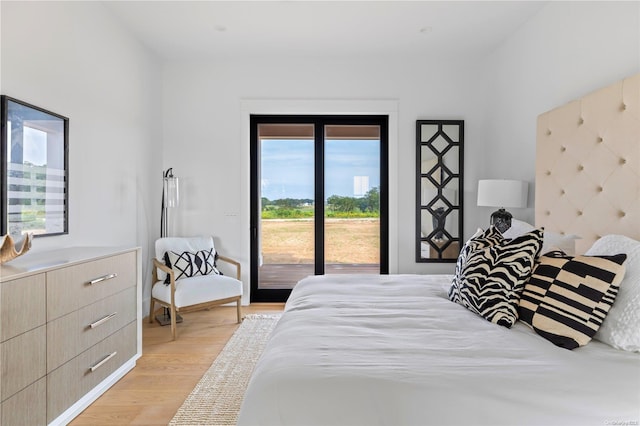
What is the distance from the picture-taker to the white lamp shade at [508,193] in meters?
2.93

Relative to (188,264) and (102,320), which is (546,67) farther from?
(102,320)

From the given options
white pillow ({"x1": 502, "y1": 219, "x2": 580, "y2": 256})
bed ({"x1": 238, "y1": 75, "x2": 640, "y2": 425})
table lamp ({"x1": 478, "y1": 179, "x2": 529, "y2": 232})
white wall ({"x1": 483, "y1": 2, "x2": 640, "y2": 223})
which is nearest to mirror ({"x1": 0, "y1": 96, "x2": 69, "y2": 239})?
bed ({"x1": 238, "y1": 75, "x2": 640, "y2": 425})

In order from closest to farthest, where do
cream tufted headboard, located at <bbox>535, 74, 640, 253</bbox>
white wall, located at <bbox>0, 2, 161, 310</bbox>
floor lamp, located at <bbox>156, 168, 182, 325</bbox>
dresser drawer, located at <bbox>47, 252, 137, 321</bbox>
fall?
dresser drawer, located at <bbox>47, 252, 137, 321</bbox>, cream tufted headboard, located at <bbox>535, 74, 640, 253</bbox>, white wall, located at <bbox>0, 2, 161, 310</bbox>, floor lamp, located at <bbox>156, 168, 182, 325</bbox>

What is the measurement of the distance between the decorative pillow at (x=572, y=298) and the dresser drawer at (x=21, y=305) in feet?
7.02

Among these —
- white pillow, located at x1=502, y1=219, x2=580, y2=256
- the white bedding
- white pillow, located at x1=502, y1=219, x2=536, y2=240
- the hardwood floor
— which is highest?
white pillow, located at x1=502, y1=219, x2=536, y2=240

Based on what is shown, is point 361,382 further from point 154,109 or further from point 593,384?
point 154,109

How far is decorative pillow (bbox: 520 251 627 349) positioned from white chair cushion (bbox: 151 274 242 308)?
2.47 metres

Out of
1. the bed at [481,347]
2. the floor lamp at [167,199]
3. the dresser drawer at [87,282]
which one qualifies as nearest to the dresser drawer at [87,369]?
the dresser drawer at [87,282]

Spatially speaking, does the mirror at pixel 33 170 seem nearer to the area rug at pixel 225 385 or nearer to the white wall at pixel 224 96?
the white wall at pixel 224 96

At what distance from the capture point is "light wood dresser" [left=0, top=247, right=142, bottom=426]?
1.52m

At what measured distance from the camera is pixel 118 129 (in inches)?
124

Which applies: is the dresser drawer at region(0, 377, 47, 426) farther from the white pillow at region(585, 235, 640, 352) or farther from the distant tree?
the distant tree

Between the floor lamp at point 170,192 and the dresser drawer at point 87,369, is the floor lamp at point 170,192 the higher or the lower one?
the higher one

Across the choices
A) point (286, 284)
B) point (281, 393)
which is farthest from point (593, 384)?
point (286, 284)
